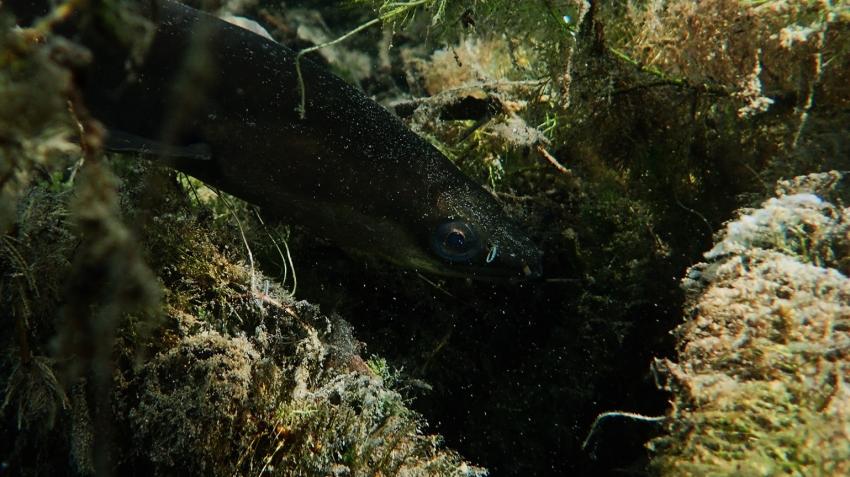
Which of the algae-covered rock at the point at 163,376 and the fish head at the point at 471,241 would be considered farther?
the fish head at the point at 471,241

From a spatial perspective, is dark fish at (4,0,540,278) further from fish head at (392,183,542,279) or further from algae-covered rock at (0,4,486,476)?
algae-covered rock at (0,4,486,476)

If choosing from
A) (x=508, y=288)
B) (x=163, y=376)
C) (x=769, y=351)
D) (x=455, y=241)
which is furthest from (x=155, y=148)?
(x=769, y=351)

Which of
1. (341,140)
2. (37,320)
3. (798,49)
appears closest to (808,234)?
(798,49)

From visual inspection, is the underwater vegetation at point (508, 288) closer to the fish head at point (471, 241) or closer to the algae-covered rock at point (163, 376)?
the algae-covered rock at point (163, 376)

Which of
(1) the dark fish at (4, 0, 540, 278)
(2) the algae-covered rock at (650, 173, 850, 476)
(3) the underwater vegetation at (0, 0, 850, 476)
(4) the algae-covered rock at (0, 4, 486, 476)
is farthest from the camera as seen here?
(1) the dark fish at (4, 0, 540, 278)

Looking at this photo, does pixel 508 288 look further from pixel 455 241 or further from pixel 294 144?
pixel 294 144

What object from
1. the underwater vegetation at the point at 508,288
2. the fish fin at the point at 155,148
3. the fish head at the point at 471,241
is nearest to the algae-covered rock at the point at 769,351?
the underwater vegetation at the point at 508,288

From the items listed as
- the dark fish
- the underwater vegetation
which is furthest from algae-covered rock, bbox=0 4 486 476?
the dark fish

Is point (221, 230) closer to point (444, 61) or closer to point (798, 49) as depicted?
point (444, 61)
